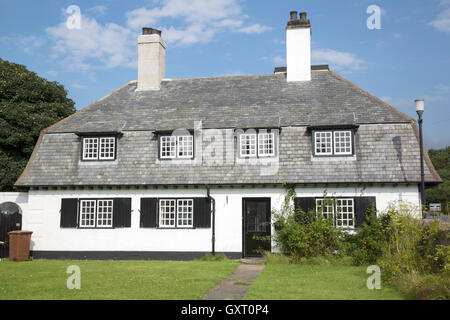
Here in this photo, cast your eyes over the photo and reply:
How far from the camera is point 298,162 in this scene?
17.0 m

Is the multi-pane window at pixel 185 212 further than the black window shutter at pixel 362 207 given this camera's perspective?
Yes

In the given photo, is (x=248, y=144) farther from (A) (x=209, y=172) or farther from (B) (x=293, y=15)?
(B) (x=293, y=15)

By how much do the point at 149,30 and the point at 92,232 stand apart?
10921 millimetres

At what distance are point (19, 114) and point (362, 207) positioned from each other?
21.3m

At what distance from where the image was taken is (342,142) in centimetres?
1709

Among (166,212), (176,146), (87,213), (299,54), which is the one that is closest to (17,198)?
(87,213)

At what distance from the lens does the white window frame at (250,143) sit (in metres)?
17.5

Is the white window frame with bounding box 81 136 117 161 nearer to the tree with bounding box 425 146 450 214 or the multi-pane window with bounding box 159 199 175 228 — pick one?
the multi-pane window with bounding box 159 199 175 228

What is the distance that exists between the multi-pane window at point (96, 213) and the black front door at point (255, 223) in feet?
18.6

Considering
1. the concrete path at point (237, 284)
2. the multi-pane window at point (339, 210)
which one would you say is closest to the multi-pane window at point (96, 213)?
the concrete path at point (237, 284)

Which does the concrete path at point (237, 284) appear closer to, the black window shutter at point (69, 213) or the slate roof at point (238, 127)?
the slate roof at point (238, 127)

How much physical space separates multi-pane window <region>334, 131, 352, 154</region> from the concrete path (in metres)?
5.63

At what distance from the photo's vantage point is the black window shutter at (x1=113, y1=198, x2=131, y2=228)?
57.3 ft
